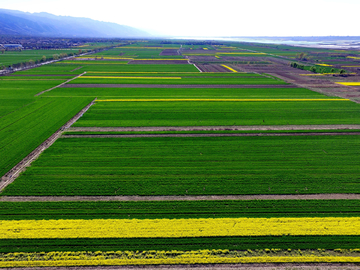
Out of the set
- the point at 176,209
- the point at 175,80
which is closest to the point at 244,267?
the point at 176,209

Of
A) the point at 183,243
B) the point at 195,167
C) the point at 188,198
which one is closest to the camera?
the point at 183,243

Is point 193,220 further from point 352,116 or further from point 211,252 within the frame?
point 352,116

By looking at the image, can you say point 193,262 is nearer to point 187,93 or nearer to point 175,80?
point 187,93

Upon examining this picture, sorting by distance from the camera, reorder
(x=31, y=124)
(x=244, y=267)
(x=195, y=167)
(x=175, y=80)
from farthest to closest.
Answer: (x=175, y=80), (x=31, y=124), (x=195, y=167), (x=244, y=267)

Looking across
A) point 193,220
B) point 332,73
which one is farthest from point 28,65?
point 332,73

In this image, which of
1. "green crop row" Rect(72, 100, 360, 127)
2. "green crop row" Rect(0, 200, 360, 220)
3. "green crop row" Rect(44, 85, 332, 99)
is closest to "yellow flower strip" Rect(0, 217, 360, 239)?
"green crop row" Rect(0, 200, 360, 220)

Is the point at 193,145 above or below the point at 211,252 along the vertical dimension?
above
